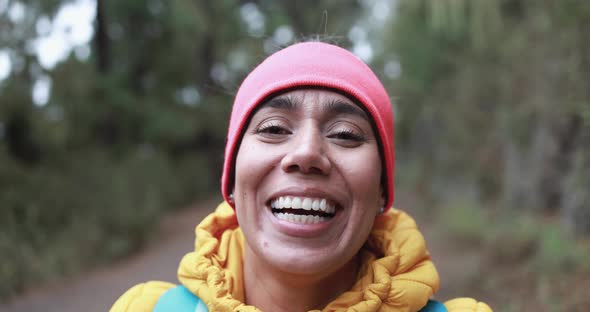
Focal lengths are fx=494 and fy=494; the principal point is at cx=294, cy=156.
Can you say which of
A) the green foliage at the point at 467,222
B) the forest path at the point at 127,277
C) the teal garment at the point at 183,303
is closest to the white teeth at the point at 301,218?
the teal garment at the point at 183,303

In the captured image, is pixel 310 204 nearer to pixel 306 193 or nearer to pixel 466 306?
pixel 306 193

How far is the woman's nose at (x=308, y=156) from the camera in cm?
169

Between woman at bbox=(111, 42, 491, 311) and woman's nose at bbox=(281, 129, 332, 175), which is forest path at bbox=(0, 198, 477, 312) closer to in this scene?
woman at bbox=(111, 42, 491, 311)

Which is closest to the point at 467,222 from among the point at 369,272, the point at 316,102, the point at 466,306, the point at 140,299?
the point at 466,306

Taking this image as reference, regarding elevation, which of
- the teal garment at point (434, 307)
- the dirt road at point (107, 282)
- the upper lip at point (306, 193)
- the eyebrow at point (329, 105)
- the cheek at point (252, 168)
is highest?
the dirt road at point (107, 282)

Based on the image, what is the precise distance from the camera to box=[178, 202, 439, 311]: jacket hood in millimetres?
1760

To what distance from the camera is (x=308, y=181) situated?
5.62ft

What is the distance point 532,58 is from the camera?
608cm

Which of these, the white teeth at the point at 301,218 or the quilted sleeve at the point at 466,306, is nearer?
the white teeth at the point at 301,218

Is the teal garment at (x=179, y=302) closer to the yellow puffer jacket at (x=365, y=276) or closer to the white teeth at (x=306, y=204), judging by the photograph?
the yellow puffer jacket at (x=365, y=276)

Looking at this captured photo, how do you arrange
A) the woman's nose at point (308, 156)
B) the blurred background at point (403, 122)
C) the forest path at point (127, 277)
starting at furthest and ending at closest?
the forest path at point (127, 277) → the blurred background at point (403, 122) → the woman's nose at point (308, 156)

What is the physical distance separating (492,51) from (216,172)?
31.7 feet

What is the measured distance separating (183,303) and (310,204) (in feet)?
2.05

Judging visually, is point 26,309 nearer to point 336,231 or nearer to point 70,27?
point 70,27
